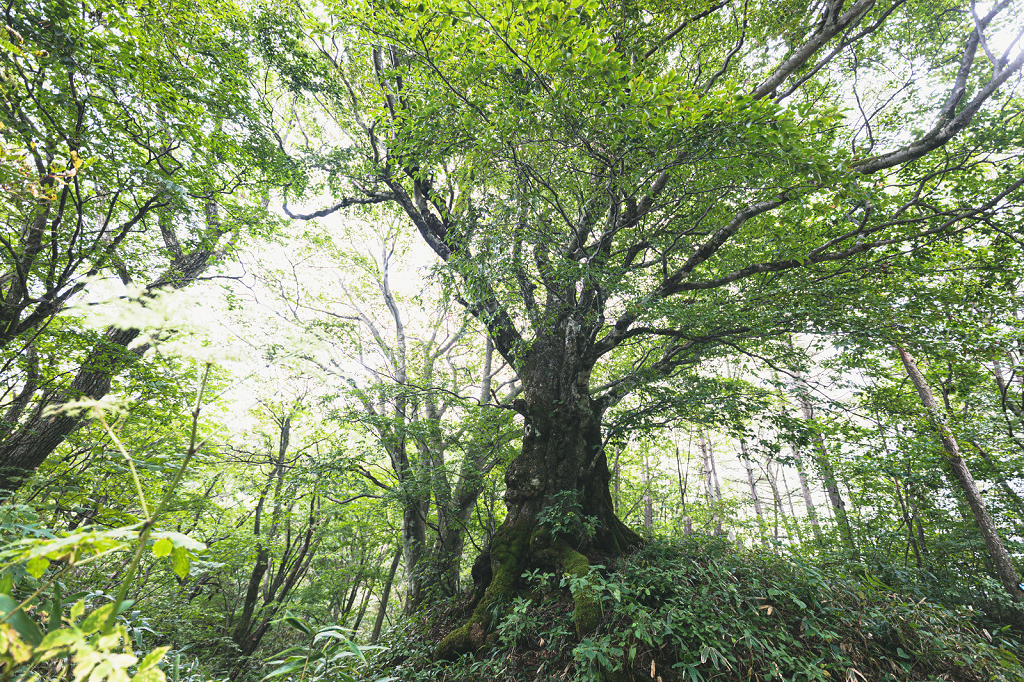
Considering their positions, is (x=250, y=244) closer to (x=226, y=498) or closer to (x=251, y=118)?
(x=251, y=118)

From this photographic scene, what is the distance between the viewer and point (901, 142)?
18.4 feet

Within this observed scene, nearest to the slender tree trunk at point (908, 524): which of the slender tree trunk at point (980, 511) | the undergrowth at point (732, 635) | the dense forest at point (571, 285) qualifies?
the dense forest at point (571, 285)

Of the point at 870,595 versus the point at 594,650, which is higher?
the point at 870,595

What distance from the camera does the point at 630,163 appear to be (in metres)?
3.89

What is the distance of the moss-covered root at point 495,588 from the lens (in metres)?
3.89

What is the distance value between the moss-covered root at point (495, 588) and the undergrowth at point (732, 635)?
0.17 metres

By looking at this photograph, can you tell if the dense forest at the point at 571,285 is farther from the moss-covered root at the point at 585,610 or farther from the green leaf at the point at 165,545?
the green leaf at the point at 165,545

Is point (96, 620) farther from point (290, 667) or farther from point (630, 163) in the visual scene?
point (630, 163)

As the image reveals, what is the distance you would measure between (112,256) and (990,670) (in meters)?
8.55

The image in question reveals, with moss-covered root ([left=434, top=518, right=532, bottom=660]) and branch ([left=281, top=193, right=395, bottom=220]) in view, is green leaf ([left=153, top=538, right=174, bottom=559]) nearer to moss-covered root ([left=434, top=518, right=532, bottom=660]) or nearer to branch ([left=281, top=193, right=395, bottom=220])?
moss-covered root ([left=434, top=518, right=532, bottom=660])

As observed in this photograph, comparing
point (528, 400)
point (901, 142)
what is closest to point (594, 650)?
point (528, 400)

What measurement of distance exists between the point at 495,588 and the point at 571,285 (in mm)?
3870

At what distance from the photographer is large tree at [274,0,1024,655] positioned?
3.42m

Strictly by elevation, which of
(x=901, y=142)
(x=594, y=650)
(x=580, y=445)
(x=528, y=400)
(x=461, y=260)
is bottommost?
(x=594, y=650)
